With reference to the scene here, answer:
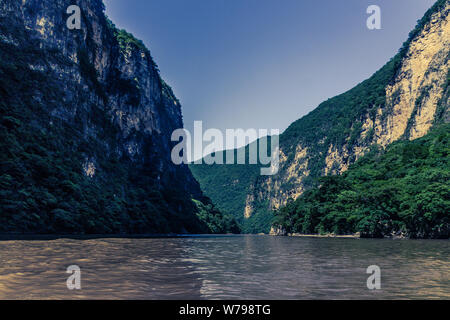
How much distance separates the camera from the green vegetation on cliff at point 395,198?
56562mm

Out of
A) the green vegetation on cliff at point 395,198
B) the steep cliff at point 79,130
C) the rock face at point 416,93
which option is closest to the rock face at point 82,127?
the steep cliff at point 79,130

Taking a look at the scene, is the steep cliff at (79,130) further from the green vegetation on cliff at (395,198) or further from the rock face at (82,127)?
the green vegetation on cliff at (395,198)

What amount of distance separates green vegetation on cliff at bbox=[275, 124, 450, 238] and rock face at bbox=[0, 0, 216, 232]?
161ft

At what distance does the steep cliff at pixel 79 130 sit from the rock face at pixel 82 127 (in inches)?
10.1

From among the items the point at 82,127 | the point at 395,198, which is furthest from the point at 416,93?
the point at 82,127

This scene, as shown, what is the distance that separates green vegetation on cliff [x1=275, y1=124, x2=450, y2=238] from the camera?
56.6 metres

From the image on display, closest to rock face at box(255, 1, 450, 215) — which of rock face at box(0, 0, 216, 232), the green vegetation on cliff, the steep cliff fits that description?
the green vegetation on cliff

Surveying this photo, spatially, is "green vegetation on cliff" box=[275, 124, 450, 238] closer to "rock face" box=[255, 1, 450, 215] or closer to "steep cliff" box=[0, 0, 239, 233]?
"rock face" box=[255, 1, 450, 215]

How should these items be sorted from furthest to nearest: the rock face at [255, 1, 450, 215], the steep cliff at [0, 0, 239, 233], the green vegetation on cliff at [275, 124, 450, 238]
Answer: the rock face at [255, 1, 450, 215] < the steep cliff at [0, 0, 239, 233] < the green vegetation on cliff at [275, 124, 450, 238]

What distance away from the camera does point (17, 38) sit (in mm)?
76938

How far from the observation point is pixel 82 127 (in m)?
92.2

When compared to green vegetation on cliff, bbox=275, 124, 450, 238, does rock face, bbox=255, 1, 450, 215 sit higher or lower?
higher

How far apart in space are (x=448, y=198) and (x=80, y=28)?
97.0 meters

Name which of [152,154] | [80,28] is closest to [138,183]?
[152,154]
